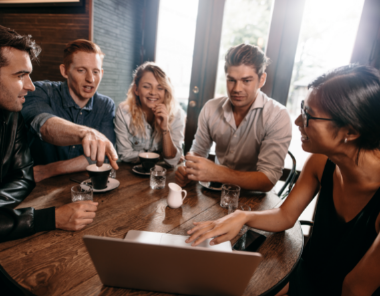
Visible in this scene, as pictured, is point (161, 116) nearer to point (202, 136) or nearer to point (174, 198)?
point (202, 136)

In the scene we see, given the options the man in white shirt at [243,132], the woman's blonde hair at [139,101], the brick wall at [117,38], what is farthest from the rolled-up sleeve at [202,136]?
the brick wall at [117,38]

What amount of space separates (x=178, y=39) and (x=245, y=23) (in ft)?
2.88

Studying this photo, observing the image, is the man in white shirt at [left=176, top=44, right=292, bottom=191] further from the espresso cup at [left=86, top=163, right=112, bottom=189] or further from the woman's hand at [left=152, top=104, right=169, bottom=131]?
the espresso cup at [left=86, top=163, right=112, bottom=189]

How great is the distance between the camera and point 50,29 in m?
3.06

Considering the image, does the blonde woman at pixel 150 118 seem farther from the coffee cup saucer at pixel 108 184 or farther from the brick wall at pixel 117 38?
the brick wall at pixel 117 38

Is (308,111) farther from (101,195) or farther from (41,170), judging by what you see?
(41,170)

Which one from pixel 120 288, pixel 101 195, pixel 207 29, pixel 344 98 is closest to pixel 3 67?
pixel 101 195

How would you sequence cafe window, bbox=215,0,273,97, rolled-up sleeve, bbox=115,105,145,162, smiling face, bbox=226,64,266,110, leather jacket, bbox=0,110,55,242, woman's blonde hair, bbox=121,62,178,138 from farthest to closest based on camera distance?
1. cafe window, bbox=215,0,273,97
2. woman's blonde hair, bbox=121,62,178,138
3. rolled-up sleeve, bbox=115,105,145,162
4. smiling face, bbox=226,64,266,110
5. leather jacket, bbox=0,110,55,242

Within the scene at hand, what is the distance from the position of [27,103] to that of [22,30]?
2247 millimetres

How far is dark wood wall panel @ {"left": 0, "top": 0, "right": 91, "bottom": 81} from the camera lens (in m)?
2.87

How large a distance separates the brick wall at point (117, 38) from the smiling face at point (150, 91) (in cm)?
110

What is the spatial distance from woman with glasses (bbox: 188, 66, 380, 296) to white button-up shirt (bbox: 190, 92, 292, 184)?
1.44ft

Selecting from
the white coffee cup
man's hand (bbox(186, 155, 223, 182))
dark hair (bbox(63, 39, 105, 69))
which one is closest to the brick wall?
dark hair (bbox(63, 39, 105, 69))

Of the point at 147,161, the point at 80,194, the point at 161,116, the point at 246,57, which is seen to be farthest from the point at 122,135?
the point at 246,57
